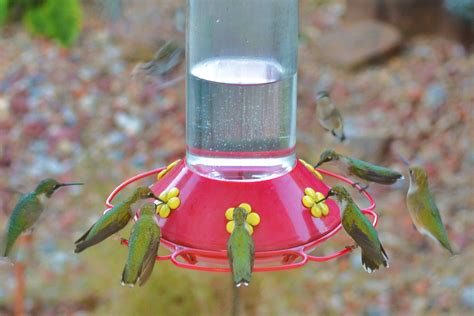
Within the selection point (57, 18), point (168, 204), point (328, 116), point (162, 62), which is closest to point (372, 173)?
point (168, 204)

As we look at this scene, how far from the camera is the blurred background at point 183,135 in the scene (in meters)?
4.87

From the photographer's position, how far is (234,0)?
2551mm

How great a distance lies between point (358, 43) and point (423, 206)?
4556mm

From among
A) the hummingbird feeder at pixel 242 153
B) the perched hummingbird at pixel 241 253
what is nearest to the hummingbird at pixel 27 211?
the hummingbird feeder at pixel 242 153

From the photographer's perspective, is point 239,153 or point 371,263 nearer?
point 371,263

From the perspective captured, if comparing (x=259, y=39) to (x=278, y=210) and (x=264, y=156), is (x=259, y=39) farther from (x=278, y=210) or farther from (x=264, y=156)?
(x=278, y=210)

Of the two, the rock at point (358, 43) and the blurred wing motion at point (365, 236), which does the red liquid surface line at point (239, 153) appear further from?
the rock at point (358, 43)

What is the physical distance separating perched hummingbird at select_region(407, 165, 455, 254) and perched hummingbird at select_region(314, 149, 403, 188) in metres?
0.44

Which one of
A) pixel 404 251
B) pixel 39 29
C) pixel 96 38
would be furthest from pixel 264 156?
pixel 96 38

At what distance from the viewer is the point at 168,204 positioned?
7.77ft

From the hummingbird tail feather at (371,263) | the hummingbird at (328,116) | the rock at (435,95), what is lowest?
the rock at (435,95)

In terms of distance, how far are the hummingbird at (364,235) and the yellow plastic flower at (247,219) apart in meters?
0.22

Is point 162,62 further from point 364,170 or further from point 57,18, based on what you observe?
point 364,170

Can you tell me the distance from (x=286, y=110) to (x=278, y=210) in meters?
0.38
